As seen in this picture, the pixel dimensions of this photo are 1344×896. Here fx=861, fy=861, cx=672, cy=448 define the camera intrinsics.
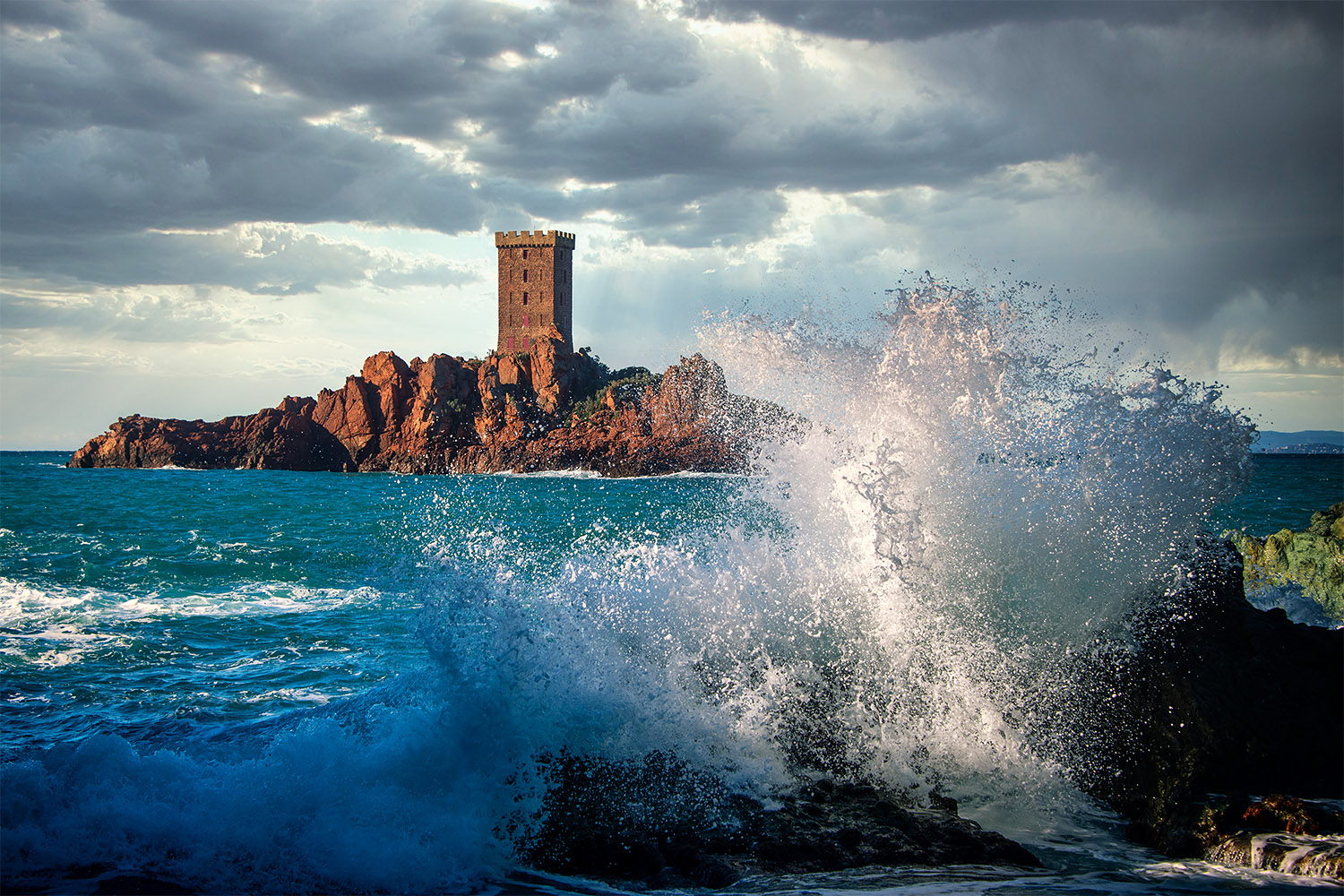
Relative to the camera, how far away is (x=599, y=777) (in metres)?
5.80

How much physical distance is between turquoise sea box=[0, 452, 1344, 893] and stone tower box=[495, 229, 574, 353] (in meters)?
57.9

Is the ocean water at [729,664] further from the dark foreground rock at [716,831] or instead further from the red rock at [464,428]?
the red rock at [464,428]

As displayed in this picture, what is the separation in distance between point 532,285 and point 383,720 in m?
66.3

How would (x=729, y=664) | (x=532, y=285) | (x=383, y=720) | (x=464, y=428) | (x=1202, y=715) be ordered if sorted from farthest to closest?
(x=532, y=285) < (x=464, y=428) < (x=729, y=664) < (x=383, y=720) < (x=1202, y=715)

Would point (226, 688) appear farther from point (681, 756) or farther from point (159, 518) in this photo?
point (159, 518)

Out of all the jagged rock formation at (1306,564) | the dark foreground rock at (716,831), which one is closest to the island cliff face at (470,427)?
the jagged rock formation at (1306,564)

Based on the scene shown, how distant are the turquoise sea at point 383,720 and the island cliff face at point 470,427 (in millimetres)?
45818

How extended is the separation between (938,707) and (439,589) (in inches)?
167

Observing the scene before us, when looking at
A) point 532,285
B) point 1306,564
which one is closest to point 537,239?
point 532,285

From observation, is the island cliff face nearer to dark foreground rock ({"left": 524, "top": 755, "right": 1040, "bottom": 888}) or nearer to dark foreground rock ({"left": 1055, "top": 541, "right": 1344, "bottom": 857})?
dark foreground rock ({"left": 1055, "top": 541, "right": 1344, "bottom": 857})

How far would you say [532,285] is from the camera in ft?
229

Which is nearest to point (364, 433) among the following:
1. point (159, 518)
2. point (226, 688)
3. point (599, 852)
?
point (159, 518)

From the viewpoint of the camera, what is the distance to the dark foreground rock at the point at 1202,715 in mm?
5473

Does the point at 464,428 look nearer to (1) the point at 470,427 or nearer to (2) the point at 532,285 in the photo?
(1) the point at 470,427
